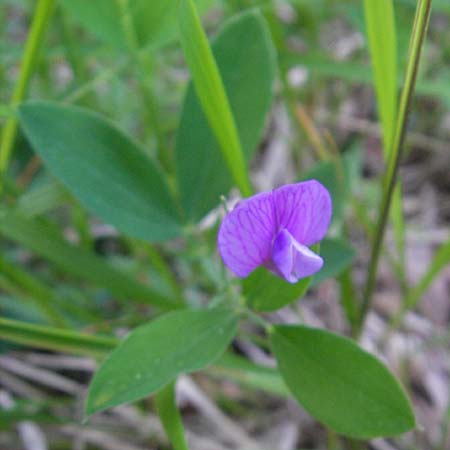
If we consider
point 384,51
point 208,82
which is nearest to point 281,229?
point 208,82

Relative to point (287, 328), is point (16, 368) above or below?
below

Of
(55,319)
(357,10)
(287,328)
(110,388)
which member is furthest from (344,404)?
(357,10)

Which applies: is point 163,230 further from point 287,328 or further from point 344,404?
point 344,404

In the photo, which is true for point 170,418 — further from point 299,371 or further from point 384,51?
point 384,51

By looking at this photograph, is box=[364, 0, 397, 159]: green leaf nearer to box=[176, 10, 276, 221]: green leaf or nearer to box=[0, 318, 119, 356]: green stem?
box=[176, 10, 276, 221]: green leaf

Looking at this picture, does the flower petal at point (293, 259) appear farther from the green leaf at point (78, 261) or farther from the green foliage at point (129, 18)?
the green foliage at point (129, 18)
